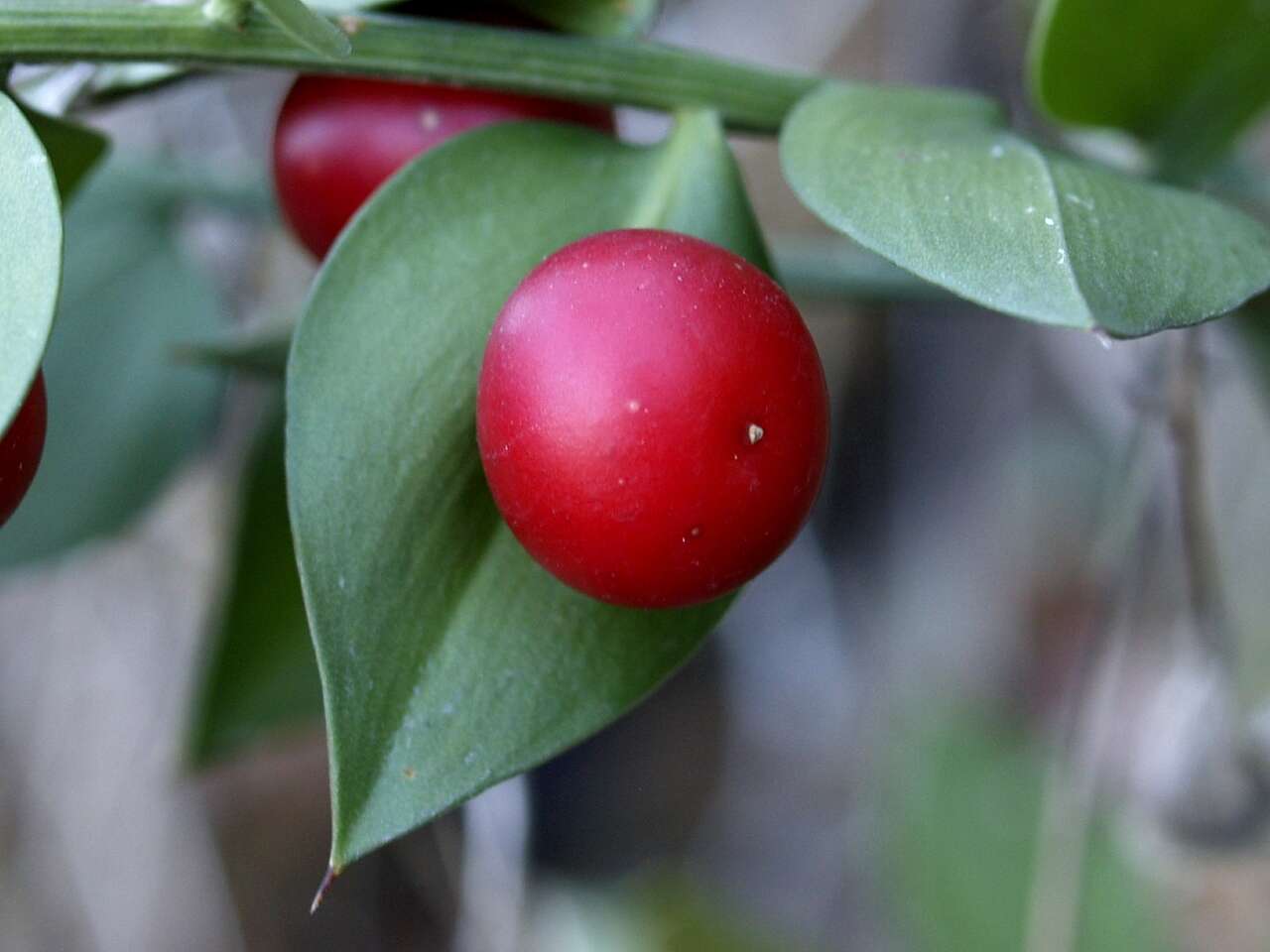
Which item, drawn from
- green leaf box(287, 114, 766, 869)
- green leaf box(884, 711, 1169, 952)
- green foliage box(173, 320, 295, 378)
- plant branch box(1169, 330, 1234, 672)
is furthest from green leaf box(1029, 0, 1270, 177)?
green leaf box(884, 711, 1169, 952)

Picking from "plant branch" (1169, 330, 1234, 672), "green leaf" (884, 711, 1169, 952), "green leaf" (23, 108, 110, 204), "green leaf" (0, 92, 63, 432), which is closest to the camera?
"green leaf" (0, 92, 63, 432)

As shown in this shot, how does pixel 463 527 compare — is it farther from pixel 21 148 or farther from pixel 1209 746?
pixel 1209 746

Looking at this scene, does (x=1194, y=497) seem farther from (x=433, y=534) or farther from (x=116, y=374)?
(x=116, y=374)

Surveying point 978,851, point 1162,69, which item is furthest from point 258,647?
point 978,851

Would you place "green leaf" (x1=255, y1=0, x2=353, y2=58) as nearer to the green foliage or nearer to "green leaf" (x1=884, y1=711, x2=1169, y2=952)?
the green foliage

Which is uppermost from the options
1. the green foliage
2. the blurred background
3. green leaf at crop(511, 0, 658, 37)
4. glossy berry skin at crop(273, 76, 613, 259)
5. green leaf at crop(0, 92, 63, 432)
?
green leaf at crop(511, 0, 658, 37)

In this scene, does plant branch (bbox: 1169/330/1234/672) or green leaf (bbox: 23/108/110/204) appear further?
plant branch (bbox: 1169/330/1234/672)

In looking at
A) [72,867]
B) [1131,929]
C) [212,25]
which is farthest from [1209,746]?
[72,867]

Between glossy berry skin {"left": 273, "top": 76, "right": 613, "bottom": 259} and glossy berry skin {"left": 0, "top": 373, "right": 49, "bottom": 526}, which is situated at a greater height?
glossy berry skin {"left": 273, "top": 76, "right": 613, "bottom": 259}

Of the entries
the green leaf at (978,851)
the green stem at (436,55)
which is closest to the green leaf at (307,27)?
Result: the green stem at (436,55)
